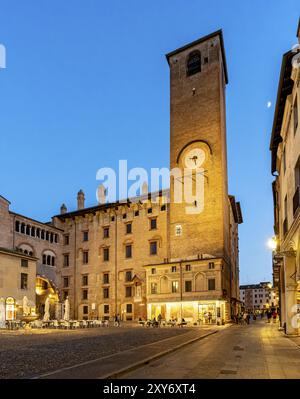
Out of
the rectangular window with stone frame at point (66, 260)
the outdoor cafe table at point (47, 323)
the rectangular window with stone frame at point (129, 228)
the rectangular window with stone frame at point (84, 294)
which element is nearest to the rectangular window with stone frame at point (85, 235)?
the rectangular window with stone frame at point (66, 260)

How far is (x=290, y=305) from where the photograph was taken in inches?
926

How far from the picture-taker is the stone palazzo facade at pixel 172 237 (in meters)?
54.7

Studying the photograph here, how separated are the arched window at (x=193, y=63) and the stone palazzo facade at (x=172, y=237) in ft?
0.47

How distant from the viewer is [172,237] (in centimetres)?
5947

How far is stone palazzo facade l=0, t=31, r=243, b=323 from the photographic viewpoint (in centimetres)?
5466

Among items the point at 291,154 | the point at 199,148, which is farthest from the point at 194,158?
the point at 291,154

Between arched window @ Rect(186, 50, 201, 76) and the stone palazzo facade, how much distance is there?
0.47ft

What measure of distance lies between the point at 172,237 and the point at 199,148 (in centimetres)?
1261

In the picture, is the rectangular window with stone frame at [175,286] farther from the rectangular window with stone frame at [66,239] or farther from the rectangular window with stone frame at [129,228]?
the rectangular window with stone frame at [66,239]
